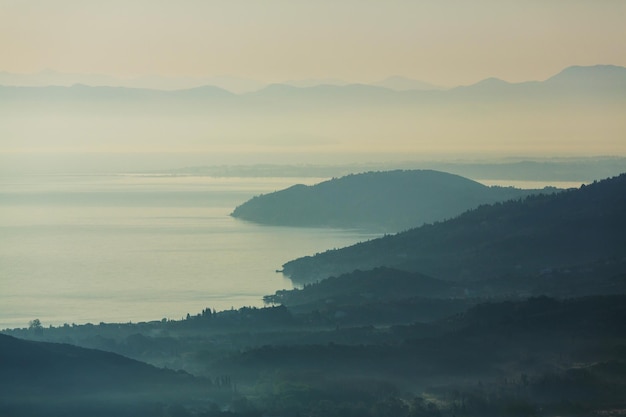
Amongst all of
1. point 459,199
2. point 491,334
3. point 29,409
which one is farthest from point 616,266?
point 459,199

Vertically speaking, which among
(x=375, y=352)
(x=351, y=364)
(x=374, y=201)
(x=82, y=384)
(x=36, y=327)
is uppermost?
(x=374, y=201)

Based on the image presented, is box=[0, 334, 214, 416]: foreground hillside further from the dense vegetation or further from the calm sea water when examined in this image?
the calm sea water

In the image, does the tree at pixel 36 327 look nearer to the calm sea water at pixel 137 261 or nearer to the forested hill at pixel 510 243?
the calm sea water at pixel 137 261

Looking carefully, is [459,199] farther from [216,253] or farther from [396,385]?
[396,385]

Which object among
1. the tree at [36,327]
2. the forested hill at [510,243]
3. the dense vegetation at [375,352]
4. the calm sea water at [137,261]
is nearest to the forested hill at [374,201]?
the calm sea water at [137,261]

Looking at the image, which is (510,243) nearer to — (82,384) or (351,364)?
(351,364)

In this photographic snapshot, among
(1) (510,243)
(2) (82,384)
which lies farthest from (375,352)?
(1) (510,243)
